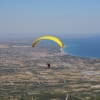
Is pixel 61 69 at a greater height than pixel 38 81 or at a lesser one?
greater

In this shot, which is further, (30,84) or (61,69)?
(61,69)

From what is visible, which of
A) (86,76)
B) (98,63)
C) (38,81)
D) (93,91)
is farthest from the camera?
(98,63)

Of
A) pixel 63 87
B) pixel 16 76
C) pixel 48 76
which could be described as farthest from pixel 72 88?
pixel 16 76

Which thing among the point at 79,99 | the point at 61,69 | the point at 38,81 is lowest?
the point at 79,99

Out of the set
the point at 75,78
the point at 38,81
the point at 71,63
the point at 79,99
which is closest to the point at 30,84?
the point at 38,81

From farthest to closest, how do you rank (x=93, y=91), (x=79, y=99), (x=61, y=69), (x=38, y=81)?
1. (x=61, y=69)
2. (x=38, y=81)
3. (x=93, y=91)
4. (x=79, y=99)

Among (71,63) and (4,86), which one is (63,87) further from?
(71,63)

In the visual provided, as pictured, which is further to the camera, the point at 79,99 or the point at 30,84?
the point at 30,84

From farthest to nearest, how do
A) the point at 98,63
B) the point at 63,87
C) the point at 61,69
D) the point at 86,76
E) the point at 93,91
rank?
the point at 98,63 → the point at 61,69 → the point at 86,76 → the point at 63,87 → the point at 93,91

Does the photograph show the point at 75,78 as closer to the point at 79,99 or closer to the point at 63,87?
the point at 63,87
